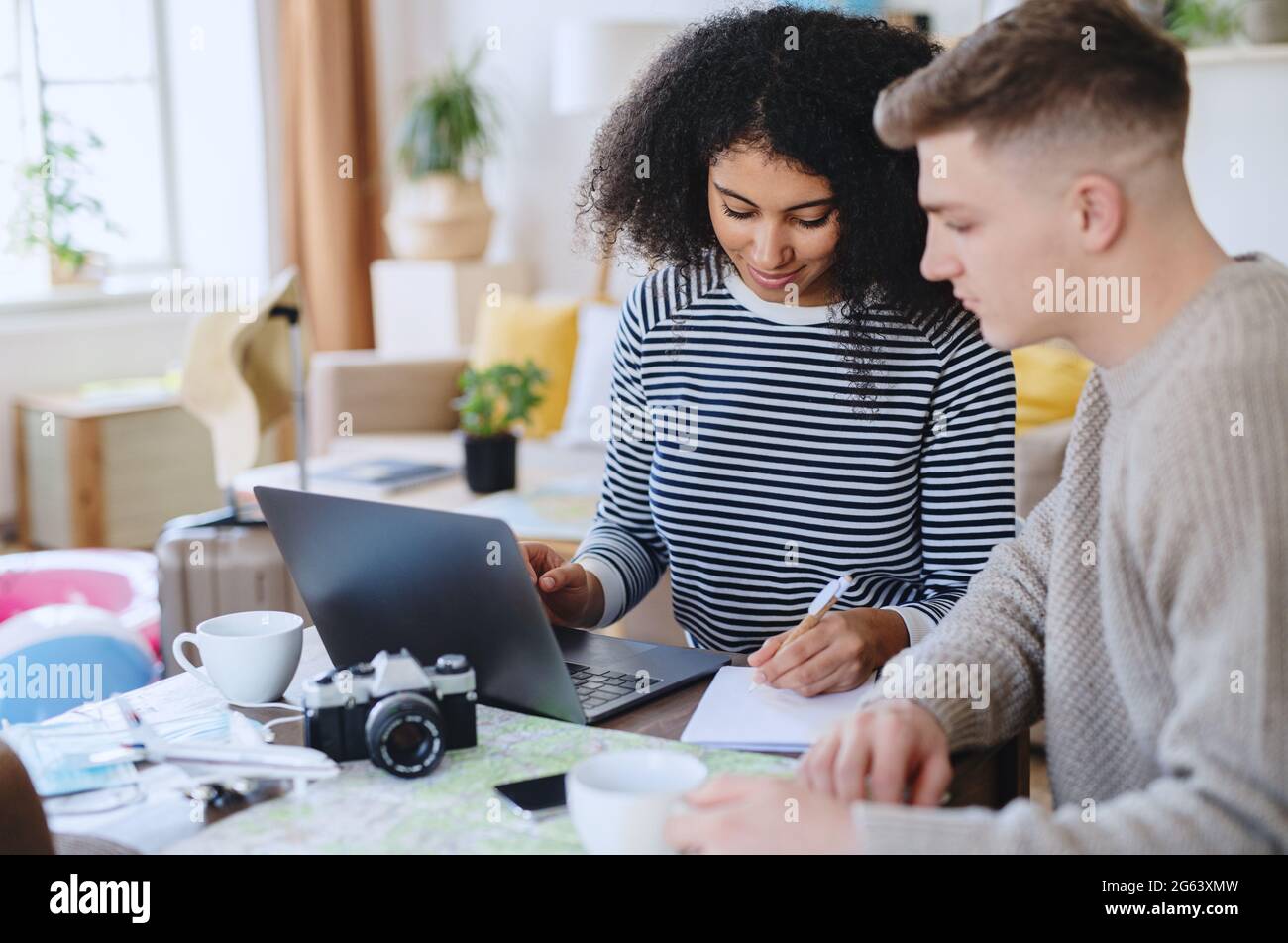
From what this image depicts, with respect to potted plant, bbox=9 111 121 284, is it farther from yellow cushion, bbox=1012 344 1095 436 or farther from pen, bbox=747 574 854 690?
pen, bbox=747 574 854 690

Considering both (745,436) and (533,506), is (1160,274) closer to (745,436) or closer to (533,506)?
(745,436)

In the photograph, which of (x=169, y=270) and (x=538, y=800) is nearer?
(x=538, y=800)

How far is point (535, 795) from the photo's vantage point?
0.92 metres

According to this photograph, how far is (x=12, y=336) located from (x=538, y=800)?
405cm

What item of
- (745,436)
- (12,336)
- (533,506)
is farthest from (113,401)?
(745,436)

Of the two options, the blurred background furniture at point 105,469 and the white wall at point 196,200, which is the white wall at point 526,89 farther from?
the blurred background furniture at point 105,469

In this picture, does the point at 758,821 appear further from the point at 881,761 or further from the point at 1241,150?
the point at 1241,150

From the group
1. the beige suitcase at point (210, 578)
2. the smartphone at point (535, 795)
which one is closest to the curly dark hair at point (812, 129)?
the smartphone at point (535, 795)

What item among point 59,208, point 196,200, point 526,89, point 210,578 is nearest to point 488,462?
point 210,578

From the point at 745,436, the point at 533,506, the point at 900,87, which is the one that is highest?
the point at 900,87

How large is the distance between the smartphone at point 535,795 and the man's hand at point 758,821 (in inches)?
4.7

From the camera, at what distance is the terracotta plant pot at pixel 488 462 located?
9.47ft

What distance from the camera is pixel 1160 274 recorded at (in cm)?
85

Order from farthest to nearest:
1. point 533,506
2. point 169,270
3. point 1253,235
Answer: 1. point 169,270
2. point 1253,235
3. point 533,506
